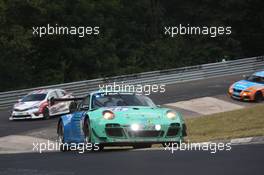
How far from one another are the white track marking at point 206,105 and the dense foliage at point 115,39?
17.0m

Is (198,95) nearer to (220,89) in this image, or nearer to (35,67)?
(220,89)

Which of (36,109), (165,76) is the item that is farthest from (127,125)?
(165,76)

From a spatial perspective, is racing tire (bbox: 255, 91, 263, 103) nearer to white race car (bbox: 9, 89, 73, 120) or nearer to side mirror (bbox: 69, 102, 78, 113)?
white race car (bbox: 9, 89, 73, 120)

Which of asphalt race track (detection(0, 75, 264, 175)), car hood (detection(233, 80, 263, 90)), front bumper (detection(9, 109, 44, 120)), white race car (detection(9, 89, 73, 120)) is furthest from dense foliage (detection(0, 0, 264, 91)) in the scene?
asphalt race track (detection(0, 75, 264, 175))

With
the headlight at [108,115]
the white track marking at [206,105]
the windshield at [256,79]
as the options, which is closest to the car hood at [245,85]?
the windshield at [256,79]

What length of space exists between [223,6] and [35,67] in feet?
59.5

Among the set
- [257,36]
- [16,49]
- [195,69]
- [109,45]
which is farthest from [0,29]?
[257,36]

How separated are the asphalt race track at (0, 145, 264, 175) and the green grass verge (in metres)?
7.35

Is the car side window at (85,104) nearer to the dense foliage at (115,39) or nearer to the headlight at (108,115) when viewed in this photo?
the headlight at (108,115)

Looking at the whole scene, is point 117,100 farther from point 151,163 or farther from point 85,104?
point 151,163

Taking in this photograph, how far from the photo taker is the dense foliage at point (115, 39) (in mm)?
51281

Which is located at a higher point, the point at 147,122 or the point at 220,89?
the point at 147,122

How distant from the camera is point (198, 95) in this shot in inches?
1411

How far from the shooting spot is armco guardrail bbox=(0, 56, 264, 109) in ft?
122
